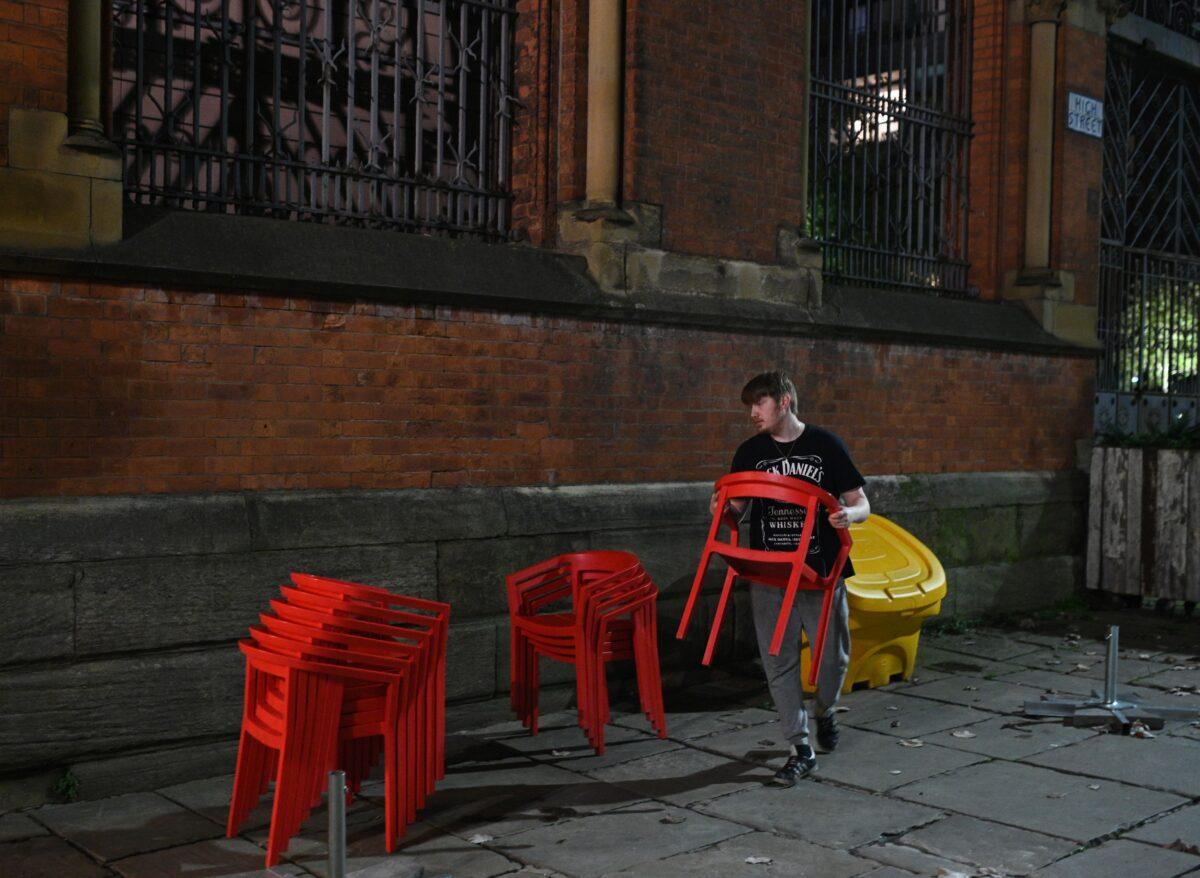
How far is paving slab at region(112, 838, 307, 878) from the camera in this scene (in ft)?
14.6

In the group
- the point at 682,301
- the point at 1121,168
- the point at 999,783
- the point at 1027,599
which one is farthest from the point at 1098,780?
the point at 1121,168

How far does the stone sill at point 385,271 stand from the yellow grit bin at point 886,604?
5.26 feet

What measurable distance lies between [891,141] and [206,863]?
25.0 feet

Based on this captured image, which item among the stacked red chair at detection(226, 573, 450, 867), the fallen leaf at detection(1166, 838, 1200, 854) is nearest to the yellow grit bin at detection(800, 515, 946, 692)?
the fallen leaf at detection(1166, 838, 1200, 854)

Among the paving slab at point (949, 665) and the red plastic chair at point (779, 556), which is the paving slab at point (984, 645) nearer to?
the paving slab at point (949, 665)

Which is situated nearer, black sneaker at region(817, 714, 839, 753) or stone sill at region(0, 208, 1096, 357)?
stone sill at region(0, 208, 1096, 357)

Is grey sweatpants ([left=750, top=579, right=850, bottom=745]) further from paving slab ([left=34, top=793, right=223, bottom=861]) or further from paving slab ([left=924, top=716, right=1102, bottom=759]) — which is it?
paving slab ([left=34, top=793, right=223, bottom=861])

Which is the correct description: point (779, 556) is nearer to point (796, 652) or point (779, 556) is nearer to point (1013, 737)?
point (796, 652)

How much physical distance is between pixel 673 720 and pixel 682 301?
250 cm

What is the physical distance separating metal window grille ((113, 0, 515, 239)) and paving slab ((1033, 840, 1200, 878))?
451 centimetres

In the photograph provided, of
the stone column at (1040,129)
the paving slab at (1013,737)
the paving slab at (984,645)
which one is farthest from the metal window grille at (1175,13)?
the paving slab at (1013,737)

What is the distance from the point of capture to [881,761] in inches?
231

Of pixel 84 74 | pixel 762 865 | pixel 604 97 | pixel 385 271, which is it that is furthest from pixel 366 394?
pixel 762 865

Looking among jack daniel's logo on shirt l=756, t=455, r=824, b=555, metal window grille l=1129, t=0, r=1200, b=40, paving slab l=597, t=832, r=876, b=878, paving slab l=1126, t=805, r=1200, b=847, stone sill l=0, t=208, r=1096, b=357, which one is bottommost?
paving slab l=597, t=832, r=876, b=878
